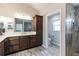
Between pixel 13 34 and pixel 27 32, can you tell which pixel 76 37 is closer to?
pixel 27 32

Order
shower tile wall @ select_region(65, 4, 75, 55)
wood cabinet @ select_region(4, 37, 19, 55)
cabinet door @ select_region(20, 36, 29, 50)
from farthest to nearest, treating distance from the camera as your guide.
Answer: cabinet door @ select_region(20, 36, 29, 50)
wood cabinet @ select_region(4, 37, 19, 55)
shower tile wall @ select_region(65, 4, 75, 55)

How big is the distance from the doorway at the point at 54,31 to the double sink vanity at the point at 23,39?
7.0 inches

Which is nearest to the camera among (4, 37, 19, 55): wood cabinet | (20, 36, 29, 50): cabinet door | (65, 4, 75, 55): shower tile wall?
(65, 4, 75, 55): shower tile wall

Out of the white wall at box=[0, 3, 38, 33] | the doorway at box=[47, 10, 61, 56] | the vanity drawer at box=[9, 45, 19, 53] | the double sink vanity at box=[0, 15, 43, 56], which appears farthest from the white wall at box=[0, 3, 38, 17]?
the vanity drawer at box=[9, 45, 19, 53]

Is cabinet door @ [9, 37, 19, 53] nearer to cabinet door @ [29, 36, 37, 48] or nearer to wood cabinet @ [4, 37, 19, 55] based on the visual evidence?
wood cabinet @ [4, 37, 19, 55]

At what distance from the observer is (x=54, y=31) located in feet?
5.10

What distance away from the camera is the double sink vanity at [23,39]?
1.57 m

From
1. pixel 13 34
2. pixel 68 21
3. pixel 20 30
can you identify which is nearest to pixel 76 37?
pixel 68 21

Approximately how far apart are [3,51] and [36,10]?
1.01m

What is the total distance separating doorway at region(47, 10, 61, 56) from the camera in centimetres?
149

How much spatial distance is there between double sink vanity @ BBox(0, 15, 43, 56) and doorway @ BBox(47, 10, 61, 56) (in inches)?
7.0

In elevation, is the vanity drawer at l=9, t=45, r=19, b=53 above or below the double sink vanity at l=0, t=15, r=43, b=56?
below

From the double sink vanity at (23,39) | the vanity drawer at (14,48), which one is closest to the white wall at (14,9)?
the double sink vanity at (23,39)

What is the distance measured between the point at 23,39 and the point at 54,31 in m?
0.67
